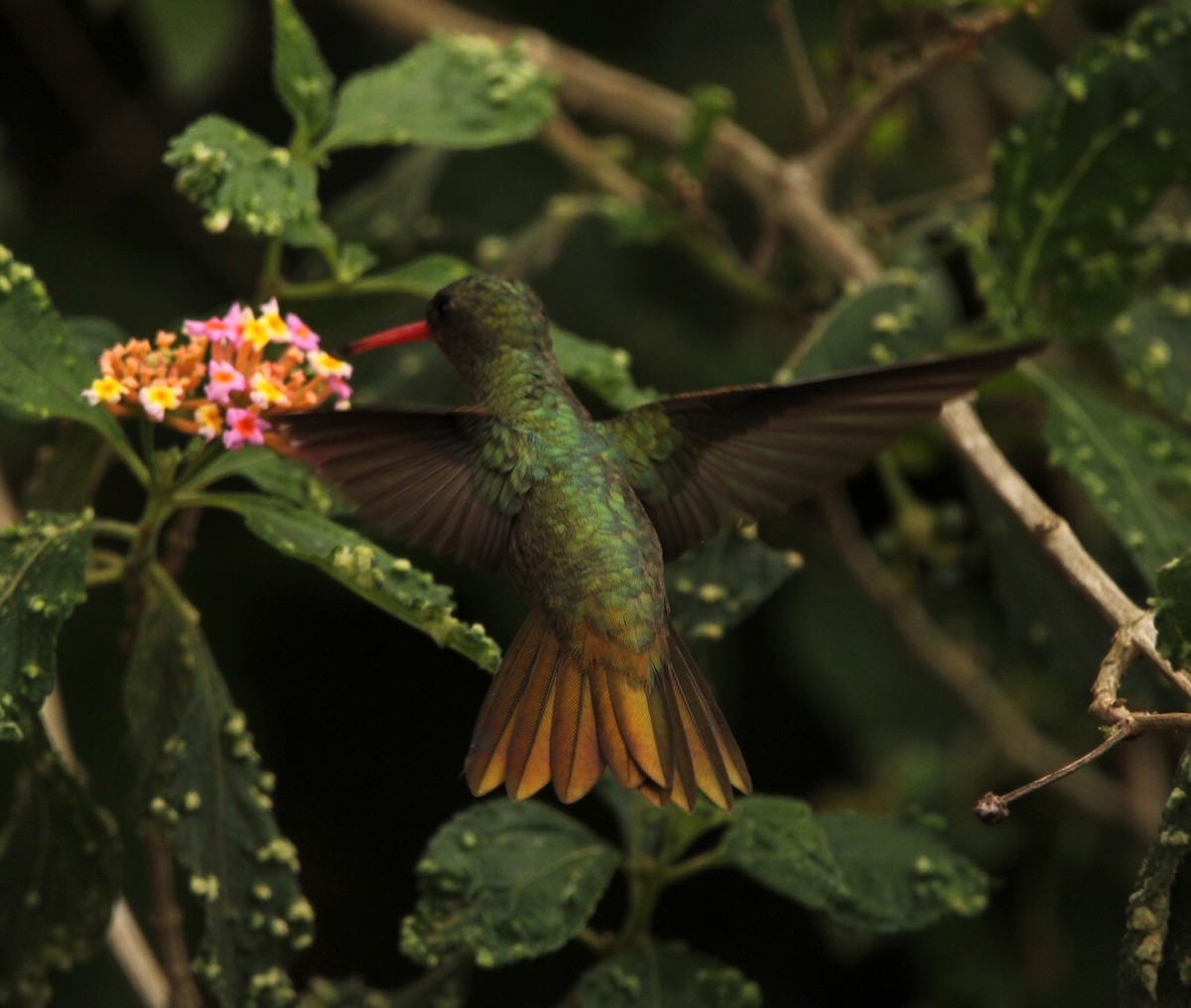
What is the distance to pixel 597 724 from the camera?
6.28 ft

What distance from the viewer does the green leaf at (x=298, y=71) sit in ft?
7.74

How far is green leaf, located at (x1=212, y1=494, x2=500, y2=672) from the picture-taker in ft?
6.19

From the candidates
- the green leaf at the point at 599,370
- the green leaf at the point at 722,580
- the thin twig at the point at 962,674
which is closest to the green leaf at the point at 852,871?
the green leaf at the point at 722,580

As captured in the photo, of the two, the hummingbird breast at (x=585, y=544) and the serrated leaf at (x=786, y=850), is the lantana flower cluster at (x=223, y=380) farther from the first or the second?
the serrated leaf at (x=786, y=850)

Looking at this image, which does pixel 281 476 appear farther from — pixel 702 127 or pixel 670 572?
pixel 702 127

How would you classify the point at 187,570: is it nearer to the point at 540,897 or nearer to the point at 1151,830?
the point at 540,897

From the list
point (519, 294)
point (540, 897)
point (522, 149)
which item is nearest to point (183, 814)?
point (540, 897)

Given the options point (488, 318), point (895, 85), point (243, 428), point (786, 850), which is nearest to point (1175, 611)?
point (786, 850)

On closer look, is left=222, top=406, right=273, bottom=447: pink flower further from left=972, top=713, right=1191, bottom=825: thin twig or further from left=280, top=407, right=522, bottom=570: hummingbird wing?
left=972, top=713, right=1191, bottom=825: thin twig

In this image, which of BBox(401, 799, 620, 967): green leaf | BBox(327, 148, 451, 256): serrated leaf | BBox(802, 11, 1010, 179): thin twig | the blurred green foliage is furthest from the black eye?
BBox(802, 11, 1010, 179): thin twig

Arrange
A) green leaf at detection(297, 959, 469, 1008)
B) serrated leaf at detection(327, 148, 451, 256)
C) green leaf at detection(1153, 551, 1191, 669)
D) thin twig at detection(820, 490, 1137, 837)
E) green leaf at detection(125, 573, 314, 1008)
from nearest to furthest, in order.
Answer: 1. green leaf at detection(1153, 551, 1191, 669)
2. green leaf at detection(125, 573, 314, 1008)
3. green leaf at detection(297, 959, 469, 1008)
4. serrated leaf at detection(327, 148, 451, 256)
5. thin twig at detection(820, 490, 1137, 837)

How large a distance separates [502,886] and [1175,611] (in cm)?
103

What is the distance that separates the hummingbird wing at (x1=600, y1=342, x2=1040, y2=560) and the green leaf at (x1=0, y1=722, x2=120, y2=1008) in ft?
3.04

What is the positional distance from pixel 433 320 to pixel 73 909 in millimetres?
1022
